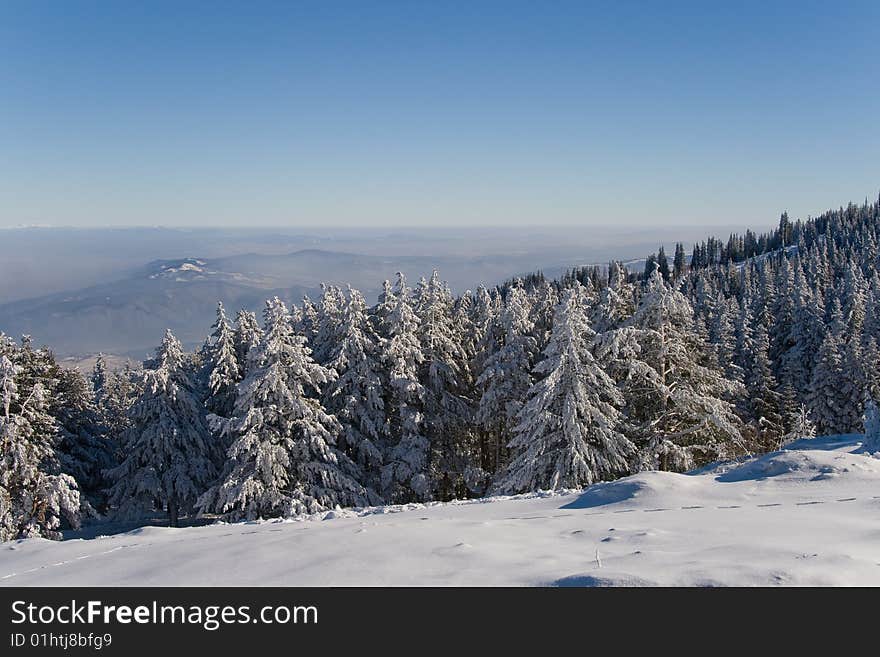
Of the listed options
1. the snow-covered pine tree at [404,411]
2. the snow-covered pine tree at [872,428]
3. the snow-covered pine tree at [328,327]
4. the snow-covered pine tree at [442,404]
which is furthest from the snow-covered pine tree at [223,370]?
the snow-covered pine tree at [872,428]

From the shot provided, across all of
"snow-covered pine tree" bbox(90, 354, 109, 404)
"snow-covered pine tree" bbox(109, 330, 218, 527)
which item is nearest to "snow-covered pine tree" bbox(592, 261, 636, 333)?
"snow-covered pine tree" bbox(109, 330, 218, 527)

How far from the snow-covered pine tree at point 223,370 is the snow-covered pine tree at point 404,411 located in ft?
26.0

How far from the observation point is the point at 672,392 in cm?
1967

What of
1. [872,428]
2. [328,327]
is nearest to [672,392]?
[872,428]

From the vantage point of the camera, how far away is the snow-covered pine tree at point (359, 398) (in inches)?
891

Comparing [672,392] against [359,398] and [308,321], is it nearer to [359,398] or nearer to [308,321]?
[359,398]

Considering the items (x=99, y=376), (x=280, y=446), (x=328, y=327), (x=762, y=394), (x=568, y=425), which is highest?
(x=328, y=327)

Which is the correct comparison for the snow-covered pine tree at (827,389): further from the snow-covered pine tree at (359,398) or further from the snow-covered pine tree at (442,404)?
the snow-covered pine tree at (359,398)

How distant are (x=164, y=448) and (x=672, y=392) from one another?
22626 mm

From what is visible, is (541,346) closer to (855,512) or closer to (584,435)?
(584,435)

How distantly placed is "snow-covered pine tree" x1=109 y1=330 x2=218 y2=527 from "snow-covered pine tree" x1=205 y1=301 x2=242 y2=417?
122 cm

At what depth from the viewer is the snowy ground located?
488 cm

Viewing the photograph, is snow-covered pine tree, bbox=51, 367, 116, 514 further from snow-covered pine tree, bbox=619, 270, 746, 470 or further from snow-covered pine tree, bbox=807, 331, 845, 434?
snow-covered pine tree, bbox=807, 331, 845, 434
